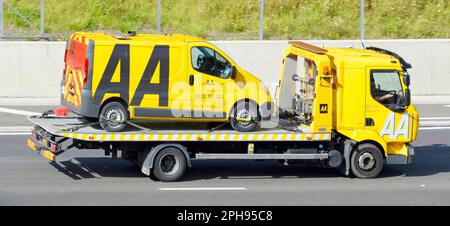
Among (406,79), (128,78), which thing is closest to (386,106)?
(406,79)

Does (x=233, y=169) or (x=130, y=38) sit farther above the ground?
(x=130, y=38)

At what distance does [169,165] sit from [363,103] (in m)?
3.46

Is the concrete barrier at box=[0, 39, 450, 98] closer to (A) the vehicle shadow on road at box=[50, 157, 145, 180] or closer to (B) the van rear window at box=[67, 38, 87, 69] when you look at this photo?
(A) the vehicle shadow on road at box=[50, 157, 145, 180]

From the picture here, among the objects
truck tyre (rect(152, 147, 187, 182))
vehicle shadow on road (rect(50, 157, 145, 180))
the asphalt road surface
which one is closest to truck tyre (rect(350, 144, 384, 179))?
the asphalt road surface

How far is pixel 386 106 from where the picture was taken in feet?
50.0

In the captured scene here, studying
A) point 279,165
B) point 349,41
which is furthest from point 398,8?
point 279,165

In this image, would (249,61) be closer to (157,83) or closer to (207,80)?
(207,80)

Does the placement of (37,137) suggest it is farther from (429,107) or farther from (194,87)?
(429,107)

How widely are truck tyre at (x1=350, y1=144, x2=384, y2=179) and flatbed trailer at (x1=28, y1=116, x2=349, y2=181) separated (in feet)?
0.97

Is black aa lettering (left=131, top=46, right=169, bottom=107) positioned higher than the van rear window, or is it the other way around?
the van rear window

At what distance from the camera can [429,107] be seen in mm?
24281

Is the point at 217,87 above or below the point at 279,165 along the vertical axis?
above

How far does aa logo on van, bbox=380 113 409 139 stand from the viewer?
1531cm

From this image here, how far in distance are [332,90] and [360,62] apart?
2.20ft
